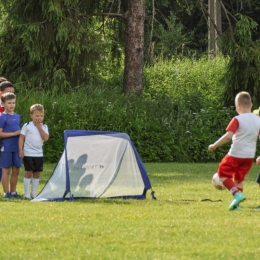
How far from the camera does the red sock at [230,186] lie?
10.1 m

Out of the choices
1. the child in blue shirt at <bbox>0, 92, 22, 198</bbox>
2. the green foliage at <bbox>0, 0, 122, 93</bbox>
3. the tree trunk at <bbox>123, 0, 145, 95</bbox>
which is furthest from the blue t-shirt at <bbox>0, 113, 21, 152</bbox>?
the tree trunk at <bbox>123, 0, 145, 95</bbox>

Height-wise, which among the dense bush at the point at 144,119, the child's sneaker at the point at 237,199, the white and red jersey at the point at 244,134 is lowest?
the dense bush at the point at 144,119

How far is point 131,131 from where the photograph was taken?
21.2m

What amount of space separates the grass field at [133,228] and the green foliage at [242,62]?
10.1m

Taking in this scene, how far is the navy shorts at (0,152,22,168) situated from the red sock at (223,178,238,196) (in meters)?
3.61

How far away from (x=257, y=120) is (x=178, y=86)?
15.2 m

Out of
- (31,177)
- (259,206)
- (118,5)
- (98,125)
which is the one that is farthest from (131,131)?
(259,206)

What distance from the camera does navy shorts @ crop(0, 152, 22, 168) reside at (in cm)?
1230

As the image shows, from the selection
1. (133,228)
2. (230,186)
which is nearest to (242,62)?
(230,186)

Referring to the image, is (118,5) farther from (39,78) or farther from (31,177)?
(31,177)

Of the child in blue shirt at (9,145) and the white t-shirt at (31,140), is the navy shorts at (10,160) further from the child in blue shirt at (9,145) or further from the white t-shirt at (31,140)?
the white t-shirt at (31,140)

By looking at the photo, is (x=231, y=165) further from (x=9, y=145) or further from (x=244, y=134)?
(x=9, y=145)

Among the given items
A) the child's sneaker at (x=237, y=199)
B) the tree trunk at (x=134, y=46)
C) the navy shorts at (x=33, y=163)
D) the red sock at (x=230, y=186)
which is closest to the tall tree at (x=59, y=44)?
the tree trunk at (x=134, y=46)

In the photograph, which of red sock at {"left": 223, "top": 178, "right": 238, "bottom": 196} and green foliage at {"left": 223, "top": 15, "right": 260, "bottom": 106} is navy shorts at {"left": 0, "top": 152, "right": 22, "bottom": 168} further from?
green foliage at {"left": 223, "top": 15, "right": 260, "bottom": 106}
